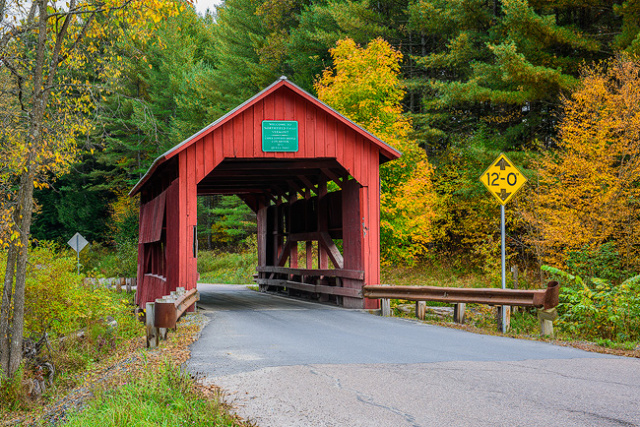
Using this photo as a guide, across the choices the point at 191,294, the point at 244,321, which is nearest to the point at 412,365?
the point at 244,321

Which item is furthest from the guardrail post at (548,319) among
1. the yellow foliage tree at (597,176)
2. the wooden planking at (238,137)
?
the yellow foliage tree at (597,176)

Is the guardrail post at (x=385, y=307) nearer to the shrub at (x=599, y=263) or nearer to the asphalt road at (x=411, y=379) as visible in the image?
the asphalt road at (x=411, y=379)

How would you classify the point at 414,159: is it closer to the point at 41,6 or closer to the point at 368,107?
the point at 368,107

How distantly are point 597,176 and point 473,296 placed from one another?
7931 millimetres

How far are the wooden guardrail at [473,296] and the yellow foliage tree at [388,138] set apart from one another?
18.2 feet

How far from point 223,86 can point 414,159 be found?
17237mm

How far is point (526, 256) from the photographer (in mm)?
20719

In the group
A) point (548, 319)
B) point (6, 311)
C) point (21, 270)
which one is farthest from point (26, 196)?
point (548, 319)

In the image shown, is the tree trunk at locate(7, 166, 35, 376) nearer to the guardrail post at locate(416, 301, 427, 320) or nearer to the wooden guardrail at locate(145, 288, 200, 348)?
the wooden guardrail at locate(145, 288, 200, 348)

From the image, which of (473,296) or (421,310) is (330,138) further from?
(473,296)

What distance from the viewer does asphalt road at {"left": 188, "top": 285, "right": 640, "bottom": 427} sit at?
15.4 ft

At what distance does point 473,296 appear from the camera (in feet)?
34.5

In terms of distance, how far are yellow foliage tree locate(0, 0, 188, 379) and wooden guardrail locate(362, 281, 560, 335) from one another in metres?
6.67

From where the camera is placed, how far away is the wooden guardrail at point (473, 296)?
9.10m
